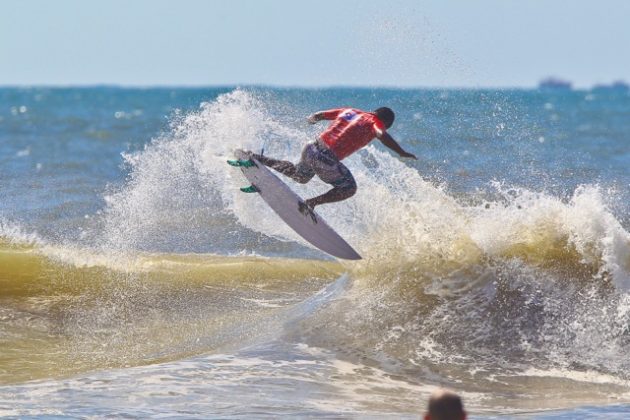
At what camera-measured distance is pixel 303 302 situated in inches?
456

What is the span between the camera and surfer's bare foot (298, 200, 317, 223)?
34.7ft

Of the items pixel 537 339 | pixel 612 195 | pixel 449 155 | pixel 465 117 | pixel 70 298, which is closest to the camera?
pixel 537 339

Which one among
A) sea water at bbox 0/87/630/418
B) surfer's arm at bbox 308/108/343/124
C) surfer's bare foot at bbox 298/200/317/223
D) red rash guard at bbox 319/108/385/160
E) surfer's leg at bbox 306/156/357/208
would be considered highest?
→ surfer's arm at bbox 308/108/343/124

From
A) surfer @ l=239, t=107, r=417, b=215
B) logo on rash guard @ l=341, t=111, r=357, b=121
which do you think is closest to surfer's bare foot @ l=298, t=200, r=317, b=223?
surfer @ l=239, t=107, r=417, b=215

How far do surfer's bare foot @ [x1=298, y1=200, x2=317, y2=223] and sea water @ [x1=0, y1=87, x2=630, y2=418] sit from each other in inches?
25.4

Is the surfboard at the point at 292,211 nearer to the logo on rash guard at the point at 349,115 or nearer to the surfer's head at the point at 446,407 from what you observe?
the logo on rash guard at the point at 349,115

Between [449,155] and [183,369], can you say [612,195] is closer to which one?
[449,155]

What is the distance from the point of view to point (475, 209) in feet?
37.1

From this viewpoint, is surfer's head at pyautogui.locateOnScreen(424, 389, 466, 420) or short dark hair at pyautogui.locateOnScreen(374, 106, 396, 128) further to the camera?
short dark hair at pyautogui.locateOnScreen(374, 106, 396, 128)

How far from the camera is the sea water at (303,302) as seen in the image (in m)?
8.36

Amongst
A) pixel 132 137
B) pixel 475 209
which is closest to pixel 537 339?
pixel 475 209

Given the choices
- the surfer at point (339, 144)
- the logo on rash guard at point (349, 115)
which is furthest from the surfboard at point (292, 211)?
the logo on rash guard at point (349, 115)

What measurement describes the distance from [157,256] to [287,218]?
2.94 meters

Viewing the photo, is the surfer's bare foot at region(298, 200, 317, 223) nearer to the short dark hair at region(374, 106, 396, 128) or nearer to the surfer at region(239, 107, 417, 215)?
the surfer at region(239, 107, 417, 215)
